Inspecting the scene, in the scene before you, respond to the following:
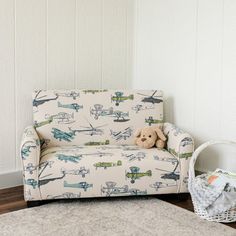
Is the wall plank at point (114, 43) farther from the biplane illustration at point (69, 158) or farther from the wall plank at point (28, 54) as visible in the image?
the biplane illustration at point (69, 158)

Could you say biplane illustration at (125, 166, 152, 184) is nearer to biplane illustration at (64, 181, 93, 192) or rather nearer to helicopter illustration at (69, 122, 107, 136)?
biplane illustration at (64, 181, 93, 192)

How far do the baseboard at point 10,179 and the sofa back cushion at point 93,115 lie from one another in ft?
1.28

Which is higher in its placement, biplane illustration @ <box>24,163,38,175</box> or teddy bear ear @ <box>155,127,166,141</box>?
teddy bear ear @ <box>155,127,166,141</box>

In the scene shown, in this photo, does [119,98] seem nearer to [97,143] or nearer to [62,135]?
[97,143]

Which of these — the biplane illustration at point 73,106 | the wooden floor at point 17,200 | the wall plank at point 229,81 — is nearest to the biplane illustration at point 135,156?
the wooden floor at point 17,200

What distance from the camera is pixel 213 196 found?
224cm

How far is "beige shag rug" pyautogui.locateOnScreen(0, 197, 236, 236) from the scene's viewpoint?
6.91 ft

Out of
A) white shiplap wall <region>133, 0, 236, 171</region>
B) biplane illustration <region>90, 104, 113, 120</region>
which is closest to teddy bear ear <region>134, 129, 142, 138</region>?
biplane illustration <region>90, 104, 113, 120</region>

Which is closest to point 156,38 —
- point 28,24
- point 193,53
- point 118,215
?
point 193,53

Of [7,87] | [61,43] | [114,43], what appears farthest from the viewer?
[114,43]

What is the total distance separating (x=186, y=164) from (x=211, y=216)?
0.41m

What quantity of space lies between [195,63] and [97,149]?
1.08 meters

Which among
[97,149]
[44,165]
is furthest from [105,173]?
[44,165]

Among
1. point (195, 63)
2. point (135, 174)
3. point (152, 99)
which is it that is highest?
point (195, 63)
